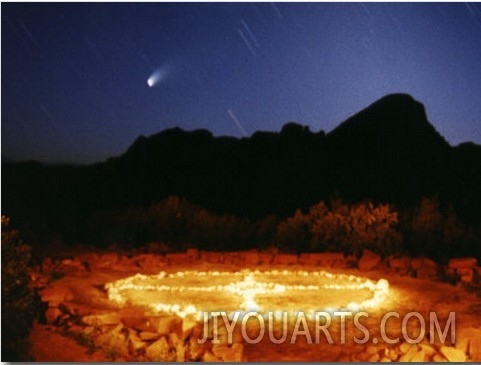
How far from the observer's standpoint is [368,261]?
40.7 ft

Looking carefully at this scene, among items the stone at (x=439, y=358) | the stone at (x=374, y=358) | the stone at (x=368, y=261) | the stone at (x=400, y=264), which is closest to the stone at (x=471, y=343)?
the stone at (x=439, y=358)

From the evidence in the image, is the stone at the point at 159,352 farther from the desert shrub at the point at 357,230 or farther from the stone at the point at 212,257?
the desert shrub at the point at 357,230

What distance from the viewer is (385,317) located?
27.4 feet

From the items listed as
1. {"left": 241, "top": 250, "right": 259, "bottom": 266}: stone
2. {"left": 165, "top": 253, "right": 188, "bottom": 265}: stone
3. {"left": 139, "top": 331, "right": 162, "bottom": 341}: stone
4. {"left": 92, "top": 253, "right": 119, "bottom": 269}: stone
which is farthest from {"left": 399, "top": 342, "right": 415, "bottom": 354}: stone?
{"left": 92, "top": 253, "right": 119, "bottom": 269}: stone

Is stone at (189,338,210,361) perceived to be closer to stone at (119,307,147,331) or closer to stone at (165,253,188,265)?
stone at (119,307,147,331)

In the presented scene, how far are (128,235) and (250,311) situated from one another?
7040mm

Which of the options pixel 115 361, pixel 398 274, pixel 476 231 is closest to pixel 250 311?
pixel 115 361

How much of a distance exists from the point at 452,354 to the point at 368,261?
232 inches

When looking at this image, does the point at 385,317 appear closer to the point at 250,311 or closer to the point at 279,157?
the point at 250,311

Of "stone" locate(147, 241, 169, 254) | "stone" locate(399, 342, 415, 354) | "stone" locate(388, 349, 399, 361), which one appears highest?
"stone" locate(147, 241, 169, 254)

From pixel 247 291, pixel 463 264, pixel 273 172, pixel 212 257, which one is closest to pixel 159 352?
pixel 247 291

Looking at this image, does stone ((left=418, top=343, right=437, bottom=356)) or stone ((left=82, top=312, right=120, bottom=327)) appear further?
stone ((left=82, top=312, right=120, bottom=327))

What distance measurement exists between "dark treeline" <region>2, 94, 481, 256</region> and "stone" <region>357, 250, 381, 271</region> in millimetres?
5474

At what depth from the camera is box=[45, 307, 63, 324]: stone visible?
7.65 meters
